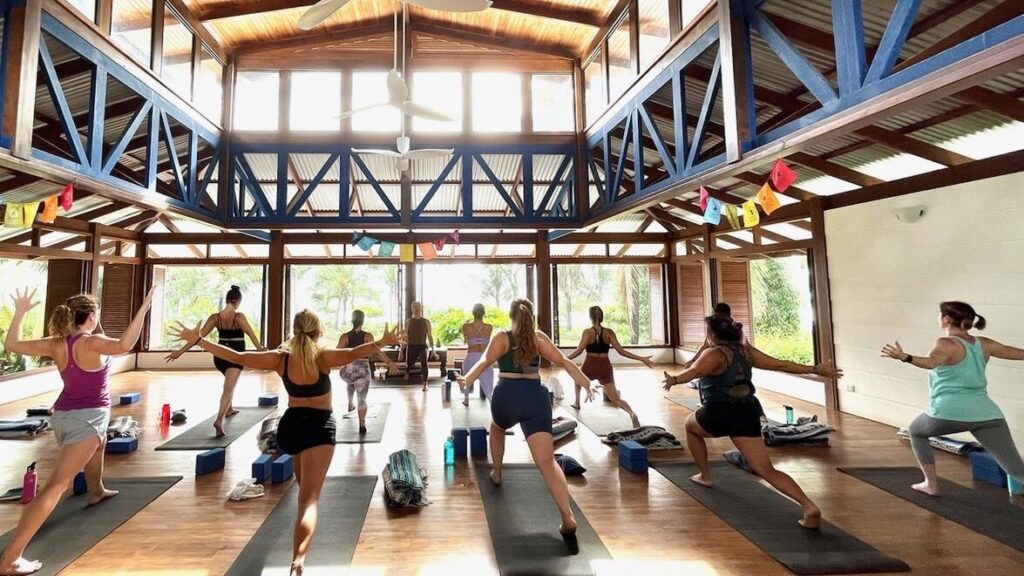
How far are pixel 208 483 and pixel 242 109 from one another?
7.23 metres

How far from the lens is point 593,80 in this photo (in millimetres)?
8219

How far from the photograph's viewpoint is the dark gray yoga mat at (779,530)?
2.55 metres

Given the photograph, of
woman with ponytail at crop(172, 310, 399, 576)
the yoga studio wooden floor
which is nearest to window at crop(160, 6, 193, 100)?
the yoga studio wooden floor

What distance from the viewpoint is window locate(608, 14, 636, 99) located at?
261 inches

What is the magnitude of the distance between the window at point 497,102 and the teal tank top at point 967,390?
7.30 meters

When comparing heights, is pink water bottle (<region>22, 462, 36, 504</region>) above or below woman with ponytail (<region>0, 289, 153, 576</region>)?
below

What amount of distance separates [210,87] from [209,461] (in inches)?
272

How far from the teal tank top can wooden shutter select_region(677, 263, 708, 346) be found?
761 centimetres

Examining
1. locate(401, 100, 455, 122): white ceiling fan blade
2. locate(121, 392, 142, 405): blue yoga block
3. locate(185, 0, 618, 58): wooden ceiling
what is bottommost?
locate(121, 392, 142, 405): blue yoga block

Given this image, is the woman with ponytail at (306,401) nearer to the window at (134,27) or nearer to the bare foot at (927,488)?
the bare foot at (927,488)

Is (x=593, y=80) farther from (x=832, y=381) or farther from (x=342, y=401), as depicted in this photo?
(x=342, y=401)

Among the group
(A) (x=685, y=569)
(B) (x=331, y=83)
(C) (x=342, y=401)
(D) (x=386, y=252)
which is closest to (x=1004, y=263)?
(A) (x=685, y=569)

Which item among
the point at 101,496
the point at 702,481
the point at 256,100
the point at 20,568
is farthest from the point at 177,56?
the point at 702,481

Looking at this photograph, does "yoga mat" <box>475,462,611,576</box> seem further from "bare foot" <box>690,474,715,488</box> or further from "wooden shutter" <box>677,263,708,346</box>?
"wooden shutter" <box>677,263,708,346</box>
